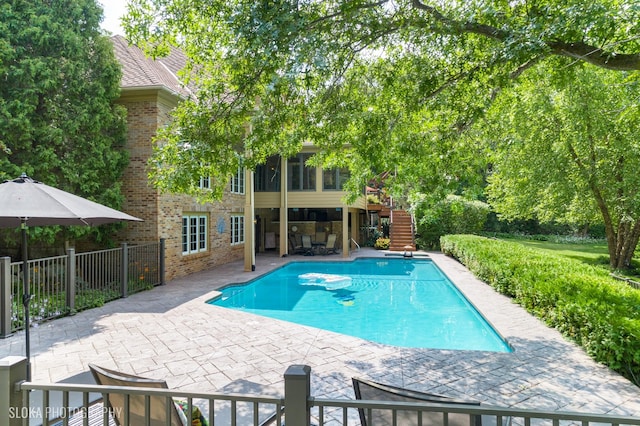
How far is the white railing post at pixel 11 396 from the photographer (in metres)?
2.35

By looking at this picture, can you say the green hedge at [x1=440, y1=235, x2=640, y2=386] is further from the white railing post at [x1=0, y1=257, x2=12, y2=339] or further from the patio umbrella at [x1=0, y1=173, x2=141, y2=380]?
the white railing post at [x1=0, y1=257, x2=12, y2=339]

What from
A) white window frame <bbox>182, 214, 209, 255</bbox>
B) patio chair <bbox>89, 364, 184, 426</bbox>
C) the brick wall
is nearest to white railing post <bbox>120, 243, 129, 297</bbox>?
the brick wall

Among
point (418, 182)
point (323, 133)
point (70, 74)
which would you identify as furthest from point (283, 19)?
point (70, 74)

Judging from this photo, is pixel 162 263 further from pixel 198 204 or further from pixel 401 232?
pixel 401 232

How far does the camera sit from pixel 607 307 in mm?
5344

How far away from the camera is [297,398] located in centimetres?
206

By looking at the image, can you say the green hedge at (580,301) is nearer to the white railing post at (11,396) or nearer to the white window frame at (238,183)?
the white railing post at (11,396)

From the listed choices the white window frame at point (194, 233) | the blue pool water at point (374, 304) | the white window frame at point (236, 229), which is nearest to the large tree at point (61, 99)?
the white window frame at point (194, 233)

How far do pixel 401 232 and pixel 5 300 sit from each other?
1920 cm

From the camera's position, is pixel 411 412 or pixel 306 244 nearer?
pixel 411 412

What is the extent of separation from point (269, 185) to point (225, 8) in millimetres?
13596

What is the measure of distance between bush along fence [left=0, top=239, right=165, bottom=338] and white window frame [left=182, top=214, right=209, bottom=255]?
1.89m

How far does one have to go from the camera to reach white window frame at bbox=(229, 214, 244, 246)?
16.5 metres

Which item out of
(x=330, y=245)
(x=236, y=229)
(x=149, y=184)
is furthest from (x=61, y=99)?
(x=330, y=245)
